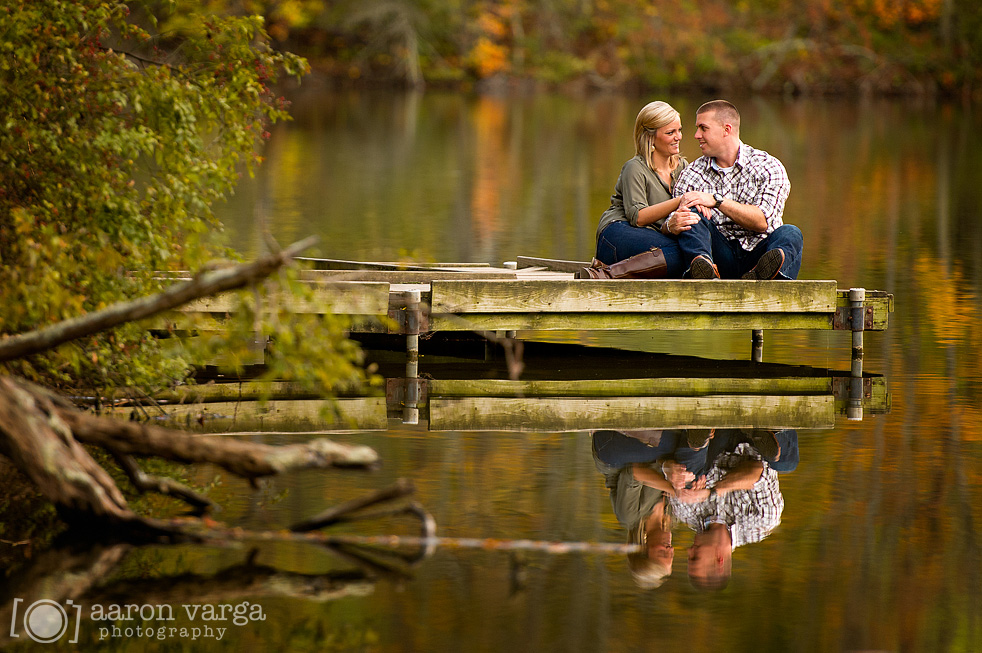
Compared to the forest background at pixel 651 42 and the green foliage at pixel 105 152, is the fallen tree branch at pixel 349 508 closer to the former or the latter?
the green foliage at pixel 105 152

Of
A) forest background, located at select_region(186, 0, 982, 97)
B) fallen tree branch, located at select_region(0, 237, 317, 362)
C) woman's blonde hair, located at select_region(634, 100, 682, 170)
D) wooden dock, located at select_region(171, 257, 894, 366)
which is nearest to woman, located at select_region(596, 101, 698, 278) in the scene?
woman's blonde hair, located at select_region(634, 100, 682, 170)

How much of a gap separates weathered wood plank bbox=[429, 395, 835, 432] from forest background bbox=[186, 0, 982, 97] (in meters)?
50.6

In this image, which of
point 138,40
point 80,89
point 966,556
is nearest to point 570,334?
point 138,40

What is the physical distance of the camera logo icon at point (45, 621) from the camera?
18.6 feet

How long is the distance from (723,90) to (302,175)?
3619cm

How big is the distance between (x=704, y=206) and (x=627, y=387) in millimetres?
1329

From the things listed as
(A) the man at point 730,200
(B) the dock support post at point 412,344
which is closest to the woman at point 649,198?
(A) the man at point 730,200

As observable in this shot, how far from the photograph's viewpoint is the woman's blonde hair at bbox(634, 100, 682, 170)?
10461mm

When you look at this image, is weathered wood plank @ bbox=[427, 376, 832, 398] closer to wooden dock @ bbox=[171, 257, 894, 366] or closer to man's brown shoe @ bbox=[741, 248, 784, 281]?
wooden dock @ bbox=[171, 257, 894, 366]

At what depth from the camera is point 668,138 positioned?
1059 centimetres

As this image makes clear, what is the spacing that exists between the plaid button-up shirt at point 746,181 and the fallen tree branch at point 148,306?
4460 millimetres

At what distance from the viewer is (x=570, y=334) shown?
1279cm

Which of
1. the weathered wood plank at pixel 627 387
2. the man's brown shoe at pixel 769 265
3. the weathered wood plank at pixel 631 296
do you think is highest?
the man's brown shoe at pixel 769 265

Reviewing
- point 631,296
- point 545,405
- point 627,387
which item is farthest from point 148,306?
point 631,296
